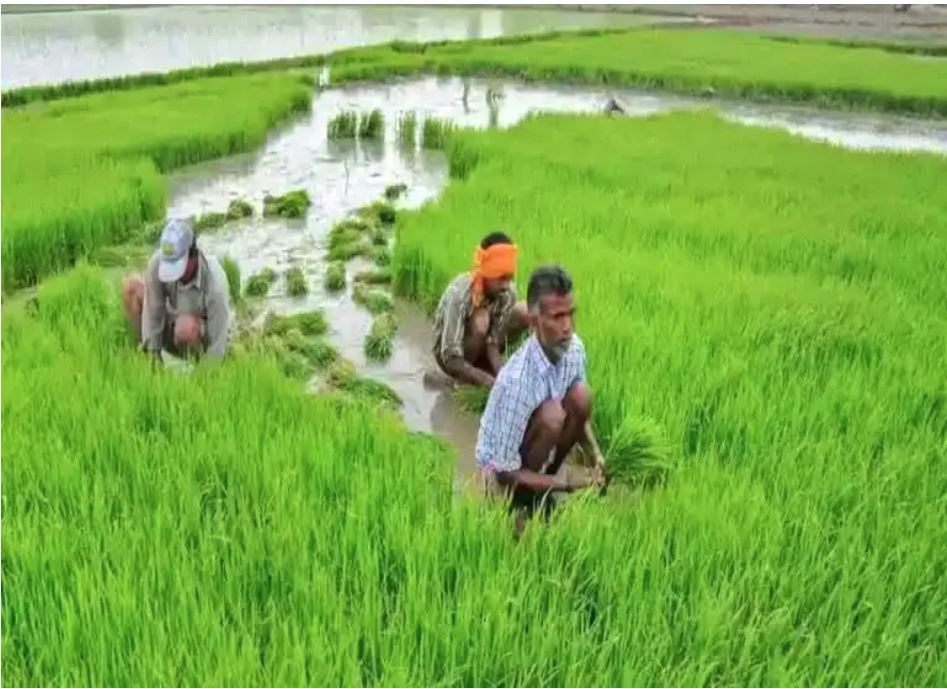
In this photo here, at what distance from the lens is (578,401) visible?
10.2ft

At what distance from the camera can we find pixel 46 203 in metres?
6.52

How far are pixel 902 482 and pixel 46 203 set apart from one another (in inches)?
229

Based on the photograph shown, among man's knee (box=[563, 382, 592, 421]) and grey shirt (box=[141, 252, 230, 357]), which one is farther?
grey shirt (box=[141, 252, 230, 357])

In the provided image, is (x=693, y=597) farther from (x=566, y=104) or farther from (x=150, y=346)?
(x=566, y=104)

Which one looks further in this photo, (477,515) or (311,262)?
(311,262)

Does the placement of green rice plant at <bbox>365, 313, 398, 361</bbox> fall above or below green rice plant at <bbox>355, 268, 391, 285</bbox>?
below

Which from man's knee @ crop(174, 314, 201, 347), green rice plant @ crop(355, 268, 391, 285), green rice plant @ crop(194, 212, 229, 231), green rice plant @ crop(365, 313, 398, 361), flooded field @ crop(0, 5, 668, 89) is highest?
flooded field @ crop(0, 5, 668, 89)

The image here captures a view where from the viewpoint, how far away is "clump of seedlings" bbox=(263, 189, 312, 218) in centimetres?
765

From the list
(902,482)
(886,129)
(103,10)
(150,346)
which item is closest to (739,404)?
(902,482)

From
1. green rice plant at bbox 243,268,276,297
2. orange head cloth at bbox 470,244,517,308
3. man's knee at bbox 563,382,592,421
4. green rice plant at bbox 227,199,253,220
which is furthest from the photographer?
green rice plant at bbox 227,199,253,220

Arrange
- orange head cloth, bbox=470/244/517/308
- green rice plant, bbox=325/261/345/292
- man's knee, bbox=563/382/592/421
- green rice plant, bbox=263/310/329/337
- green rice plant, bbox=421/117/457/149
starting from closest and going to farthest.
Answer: man's knee, bbox=563/382/592/421 → orange head cloth, bbox=470/244/517/308 → green rice plant, bbox=263/310/329/337 → green rice plant, bbox=325/261/345/292 → green rice plant, bbox=421/117/457/149

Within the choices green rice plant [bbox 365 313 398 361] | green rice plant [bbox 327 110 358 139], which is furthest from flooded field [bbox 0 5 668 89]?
green rice plant [bbox 365 313 398 361]

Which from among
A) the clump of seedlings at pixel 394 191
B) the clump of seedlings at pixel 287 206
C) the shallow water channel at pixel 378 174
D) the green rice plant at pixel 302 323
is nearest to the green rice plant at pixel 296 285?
the shallow water channel at pixel 378 174

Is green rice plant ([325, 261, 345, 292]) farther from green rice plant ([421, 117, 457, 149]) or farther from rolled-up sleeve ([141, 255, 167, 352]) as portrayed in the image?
green rice plant ([421, 117, 457, 149])
